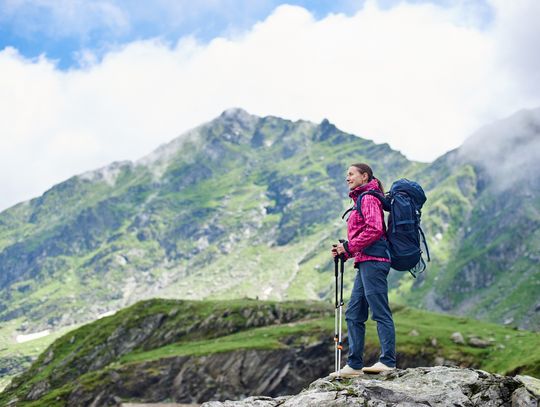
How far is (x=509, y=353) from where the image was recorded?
109000mm

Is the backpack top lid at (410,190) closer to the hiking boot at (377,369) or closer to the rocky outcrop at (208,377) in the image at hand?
the hiking boot at (377,369)

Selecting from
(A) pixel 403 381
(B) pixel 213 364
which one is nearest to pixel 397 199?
(A) pixel 403 381

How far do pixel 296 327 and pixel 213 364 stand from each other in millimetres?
24686

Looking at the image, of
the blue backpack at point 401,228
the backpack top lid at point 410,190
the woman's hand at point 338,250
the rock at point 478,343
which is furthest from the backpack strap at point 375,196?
the rock at point 478,343

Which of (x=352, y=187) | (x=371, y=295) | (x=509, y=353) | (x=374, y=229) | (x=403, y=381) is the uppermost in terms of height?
(x=352, y=187)

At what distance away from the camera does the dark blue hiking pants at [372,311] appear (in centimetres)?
1789

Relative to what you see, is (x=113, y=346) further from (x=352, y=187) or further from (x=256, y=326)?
(x=352, y=187)

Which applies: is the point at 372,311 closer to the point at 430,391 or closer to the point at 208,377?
the point at 430,391

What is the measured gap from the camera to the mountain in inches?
4254

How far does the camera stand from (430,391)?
51.3ft

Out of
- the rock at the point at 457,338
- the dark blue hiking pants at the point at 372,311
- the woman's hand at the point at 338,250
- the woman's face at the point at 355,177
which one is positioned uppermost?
the woman's face at the point at 355,177

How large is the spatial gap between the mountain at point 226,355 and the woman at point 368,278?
8282 centimetres

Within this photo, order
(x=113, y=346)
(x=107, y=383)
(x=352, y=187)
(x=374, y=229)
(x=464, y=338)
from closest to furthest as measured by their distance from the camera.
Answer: (x=374, y=229) → (x=352, y=187) → (x=107, y=383) → (x=464, y=338) → (x=113, y=346)

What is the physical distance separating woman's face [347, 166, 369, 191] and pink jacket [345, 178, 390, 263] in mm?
216
